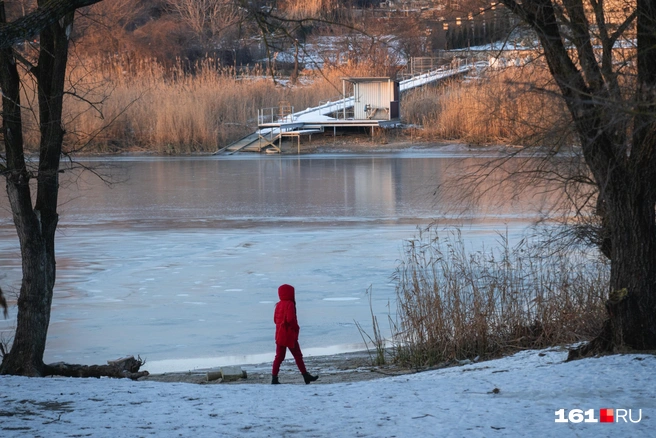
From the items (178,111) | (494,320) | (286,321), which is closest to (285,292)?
(286,321)

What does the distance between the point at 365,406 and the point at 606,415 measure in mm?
1502

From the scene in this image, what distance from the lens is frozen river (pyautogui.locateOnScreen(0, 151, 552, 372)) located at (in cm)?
966

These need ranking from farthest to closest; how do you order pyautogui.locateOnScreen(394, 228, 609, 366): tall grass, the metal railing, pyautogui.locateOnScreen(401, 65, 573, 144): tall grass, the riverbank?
1. the metal railing
2. pyautogui.locateOnScreen(394, 228, 609, 366): tall grass
3. the riverbank
4. pyautogui.locateOnScreen(401, 65, 573, 144): tall grass

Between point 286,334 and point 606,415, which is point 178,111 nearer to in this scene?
point 286,334

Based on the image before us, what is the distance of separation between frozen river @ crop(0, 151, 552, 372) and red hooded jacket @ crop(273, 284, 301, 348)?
1834 millimetres

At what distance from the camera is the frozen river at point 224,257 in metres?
9.66

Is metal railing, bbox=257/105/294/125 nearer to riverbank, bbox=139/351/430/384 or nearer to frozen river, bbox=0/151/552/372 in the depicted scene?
frozen river, bbox=0/151/552/372

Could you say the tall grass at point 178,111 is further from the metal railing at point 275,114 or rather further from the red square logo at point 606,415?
the red square logo at point 606,415

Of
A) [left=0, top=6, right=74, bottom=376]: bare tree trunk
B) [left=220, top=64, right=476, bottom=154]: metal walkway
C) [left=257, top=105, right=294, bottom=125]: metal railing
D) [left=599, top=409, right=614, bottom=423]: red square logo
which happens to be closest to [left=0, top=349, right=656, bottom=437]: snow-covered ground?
[left=599, top=409, right=614, bottom=423]: red square logo

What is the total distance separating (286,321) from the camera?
285 inches

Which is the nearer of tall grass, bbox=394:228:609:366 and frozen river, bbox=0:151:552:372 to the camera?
tall grass, bbox=394:228:609:366

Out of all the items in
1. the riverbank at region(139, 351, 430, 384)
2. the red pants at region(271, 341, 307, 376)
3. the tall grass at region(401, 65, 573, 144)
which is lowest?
the riverbank at region(139, 351, 430, 384)

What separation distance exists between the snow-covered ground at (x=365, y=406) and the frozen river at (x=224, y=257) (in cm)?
258

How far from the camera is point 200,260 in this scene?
13.9m
